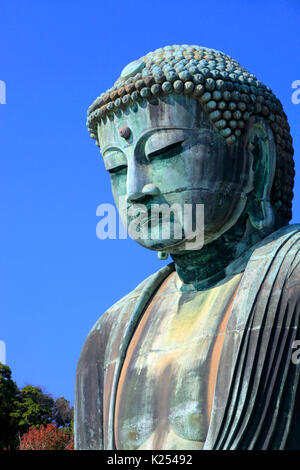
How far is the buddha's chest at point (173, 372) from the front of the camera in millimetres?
9117

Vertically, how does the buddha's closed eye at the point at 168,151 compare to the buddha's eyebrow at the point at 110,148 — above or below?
below

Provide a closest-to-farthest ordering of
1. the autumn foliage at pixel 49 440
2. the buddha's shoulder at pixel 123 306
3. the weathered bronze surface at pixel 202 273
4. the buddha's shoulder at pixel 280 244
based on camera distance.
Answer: the weathered bronze surface at pixel 202 273 < the buddha's shoulder at pixel 280 244 < the buddha's shoulder at pixel 123 306 < the autumn foliage at pixel 49 440

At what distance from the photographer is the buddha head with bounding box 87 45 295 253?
31.9ft

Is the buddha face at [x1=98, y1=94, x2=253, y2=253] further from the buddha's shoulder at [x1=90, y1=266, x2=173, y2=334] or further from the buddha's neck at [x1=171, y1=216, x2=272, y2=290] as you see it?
the buddha's shoulder at [x1=90, y1=266, x2=173, y2=334]

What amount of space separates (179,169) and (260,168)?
87 cm

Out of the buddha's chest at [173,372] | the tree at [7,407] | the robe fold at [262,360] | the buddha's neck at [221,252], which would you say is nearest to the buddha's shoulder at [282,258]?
the robe fold at [262,360]

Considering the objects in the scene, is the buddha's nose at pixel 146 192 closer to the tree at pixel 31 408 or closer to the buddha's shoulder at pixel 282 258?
the buddha's shoulder at pixel 282 258

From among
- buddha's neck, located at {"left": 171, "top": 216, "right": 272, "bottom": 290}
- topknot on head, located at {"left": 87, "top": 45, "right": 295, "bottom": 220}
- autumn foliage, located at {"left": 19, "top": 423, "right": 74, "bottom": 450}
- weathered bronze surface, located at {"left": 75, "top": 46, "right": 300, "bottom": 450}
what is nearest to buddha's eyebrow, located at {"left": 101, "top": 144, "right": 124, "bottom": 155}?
weathered bronze surface, located at {"left": 75, "top": 46, "right": 300, "bottom": 450}

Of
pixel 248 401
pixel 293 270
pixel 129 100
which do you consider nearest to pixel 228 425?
pixel 248 401

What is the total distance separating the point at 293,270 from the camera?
914cm

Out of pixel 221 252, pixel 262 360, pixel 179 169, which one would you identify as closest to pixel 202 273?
pixel 221 252

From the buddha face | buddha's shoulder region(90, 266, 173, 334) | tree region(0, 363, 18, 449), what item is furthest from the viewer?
tree region(0, 363, 18, 449)

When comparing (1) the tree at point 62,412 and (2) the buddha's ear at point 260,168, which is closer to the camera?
(2) the buddha's ear at point 260,168
